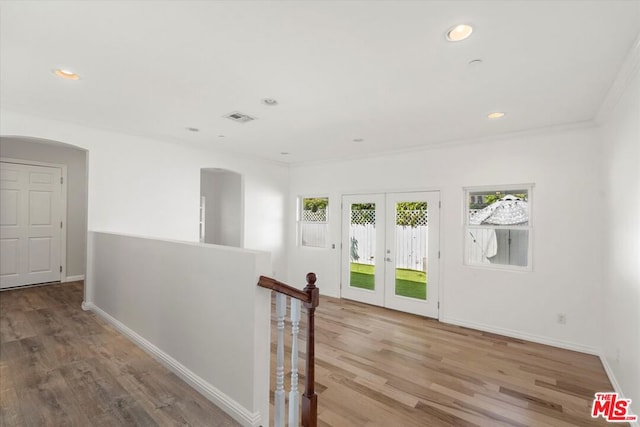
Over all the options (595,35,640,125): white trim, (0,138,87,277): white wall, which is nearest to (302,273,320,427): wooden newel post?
(595,35,640,125): white trim

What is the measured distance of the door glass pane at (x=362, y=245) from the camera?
5.30 metres

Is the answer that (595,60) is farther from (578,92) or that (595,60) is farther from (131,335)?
(131,335)

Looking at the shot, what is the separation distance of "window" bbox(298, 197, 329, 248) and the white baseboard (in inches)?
139

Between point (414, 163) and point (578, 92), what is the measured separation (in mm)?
2260

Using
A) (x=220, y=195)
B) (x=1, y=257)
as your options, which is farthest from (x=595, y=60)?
(x=1, y=257)

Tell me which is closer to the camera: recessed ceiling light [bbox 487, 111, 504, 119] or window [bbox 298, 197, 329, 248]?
recessed ceiling light [bbox 487, 111, 504, 119]

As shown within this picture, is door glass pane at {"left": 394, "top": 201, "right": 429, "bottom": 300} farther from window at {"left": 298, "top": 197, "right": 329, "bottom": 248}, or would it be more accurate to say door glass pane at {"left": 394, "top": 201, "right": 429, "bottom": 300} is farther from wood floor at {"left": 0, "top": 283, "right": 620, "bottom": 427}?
window at {"left": 298, "top": 197, "right": 329, "bottom": 248}

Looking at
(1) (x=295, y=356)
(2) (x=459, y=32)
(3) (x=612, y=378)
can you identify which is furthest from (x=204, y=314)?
(3) (x=612, y=378)

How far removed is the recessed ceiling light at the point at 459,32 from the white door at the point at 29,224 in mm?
7022

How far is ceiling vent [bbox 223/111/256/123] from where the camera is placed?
3.44 m

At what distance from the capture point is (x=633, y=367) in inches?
86.0

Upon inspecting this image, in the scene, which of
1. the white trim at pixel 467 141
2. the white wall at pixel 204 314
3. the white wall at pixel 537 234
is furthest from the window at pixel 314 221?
the white wall at pixel 204 314

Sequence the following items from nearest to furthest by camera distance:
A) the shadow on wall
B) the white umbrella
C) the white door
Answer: the white umbrella, the white door, the shadow on wall

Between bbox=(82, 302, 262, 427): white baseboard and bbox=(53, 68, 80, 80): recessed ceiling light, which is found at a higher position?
bbox=(53, 68, 80, 80): recessed ceiling light
